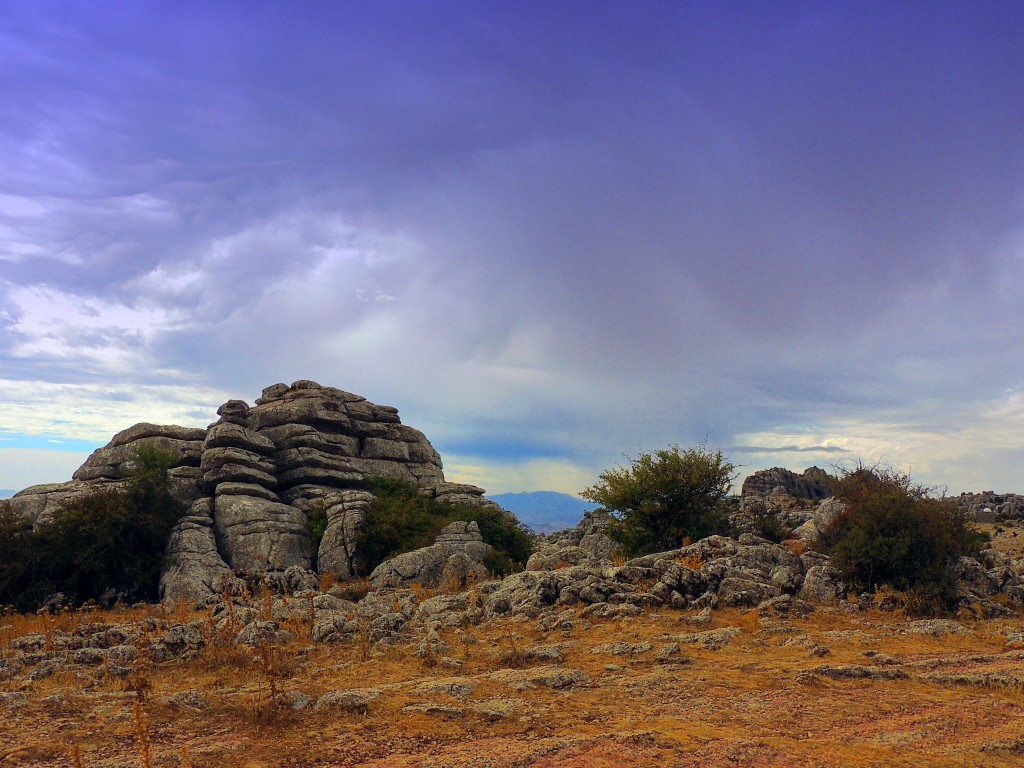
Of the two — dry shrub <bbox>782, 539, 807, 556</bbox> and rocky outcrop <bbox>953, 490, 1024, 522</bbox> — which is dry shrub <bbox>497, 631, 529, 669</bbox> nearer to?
dry shrub <bbox>782, 539, 807, 556</bbox>

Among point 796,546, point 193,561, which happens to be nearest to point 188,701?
point 193,561

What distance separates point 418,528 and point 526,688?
21576mm

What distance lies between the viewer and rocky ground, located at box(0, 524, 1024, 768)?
785 centimetres

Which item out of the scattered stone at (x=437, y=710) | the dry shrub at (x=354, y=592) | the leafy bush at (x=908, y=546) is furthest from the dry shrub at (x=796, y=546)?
the scattered stone at (x=437, y=710)

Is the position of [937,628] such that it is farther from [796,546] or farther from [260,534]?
[260,534]

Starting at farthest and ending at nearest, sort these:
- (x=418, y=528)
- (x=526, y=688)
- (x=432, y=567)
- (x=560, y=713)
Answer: (x=418, y=528)
(x=432, y=567)
(x=526, y=688)
(x=560, y=713)

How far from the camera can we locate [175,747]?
8.01 metres

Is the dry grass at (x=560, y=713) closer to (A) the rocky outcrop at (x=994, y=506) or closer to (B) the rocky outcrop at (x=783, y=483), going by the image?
(A) the rocky outcrop at (x=994, y=506)

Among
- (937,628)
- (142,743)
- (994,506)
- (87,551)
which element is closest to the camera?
(142,743)

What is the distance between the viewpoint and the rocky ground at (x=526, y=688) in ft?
25.7

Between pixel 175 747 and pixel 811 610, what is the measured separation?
1492 centimetres

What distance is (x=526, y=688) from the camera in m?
10.4

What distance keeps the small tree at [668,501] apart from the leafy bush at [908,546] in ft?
23.9

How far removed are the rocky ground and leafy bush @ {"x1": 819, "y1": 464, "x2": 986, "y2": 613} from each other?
1161mm
